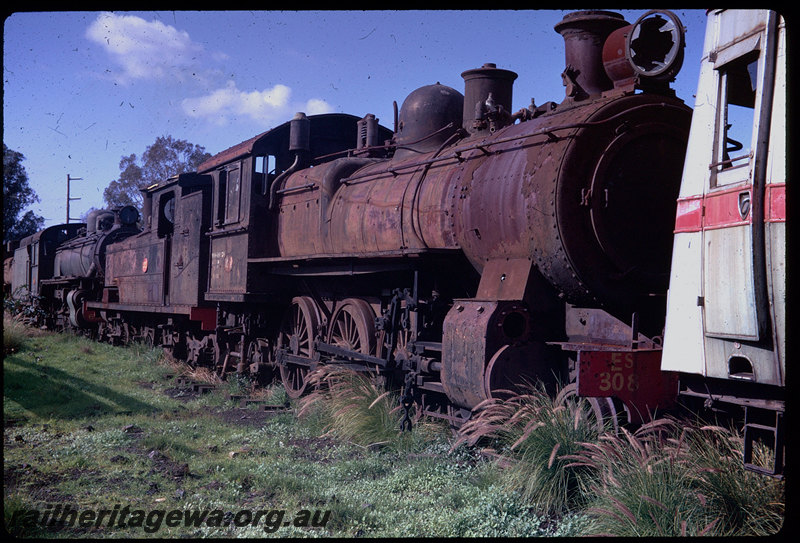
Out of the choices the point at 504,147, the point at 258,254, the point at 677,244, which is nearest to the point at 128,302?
the point at 258,254

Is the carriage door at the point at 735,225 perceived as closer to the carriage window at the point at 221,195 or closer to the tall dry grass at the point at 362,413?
the tall dry grass at the point at 362,413

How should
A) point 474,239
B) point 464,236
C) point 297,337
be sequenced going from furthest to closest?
point 297,337 → point 464,236 → point 474,239

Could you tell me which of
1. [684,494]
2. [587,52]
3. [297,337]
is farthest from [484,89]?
[684,494]

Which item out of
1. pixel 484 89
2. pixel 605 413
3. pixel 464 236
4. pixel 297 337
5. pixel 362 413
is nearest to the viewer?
pixel 605 413

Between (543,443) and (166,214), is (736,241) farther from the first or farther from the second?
(166,214)

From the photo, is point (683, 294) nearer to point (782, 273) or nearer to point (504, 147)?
point (782, 273)

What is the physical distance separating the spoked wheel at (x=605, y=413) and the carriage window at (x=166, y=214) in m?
9.20

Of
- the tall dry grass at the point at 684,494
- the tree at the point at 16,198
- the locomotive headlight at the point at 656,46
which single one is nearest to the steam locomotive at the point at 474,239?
the locomotive headlight at the point at 656,46

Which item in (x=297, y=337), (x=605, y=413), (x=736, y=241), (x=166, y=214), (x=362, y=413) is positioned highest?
(x=166, y=214)

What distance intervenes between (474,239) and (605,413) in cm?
195

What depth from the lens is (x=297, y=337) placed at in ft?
28.8

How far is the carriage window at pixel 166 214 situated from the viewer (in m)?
12.1

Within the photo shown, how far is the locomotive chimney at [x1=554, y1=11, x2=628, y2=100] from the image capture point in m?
5.71

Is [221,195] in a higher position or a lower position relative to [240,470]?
higher
